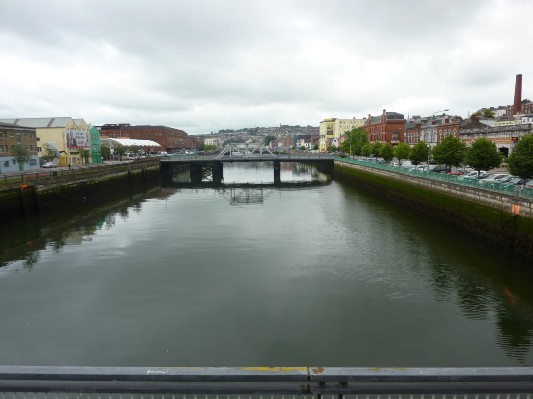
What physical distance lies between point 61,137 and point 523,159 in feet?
247

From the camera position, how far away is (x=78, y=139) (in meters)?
80.8

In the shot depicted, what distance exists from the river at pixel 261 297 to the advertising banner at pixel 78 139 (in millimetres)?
49896

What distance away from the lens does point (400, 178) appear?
45500 millimetres

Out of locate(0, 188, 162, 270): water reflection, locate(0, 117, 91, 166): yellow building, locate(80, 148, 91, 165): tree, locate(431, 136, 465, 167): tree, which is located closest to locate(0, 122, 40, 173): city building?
locate(0, 117, 91, 166): yellow building

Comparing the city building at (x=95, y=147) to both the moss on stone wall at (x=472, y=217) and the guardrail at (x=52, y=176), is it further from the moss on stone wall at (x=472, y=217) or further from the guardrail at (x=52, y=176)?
the moss on stone wall at (x=472, y=217)

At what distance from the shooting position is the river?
42.4 feet

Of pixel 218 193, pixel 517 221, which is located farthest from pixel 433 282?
pixel 218 193

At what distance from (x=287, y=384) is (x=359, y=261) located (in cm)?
1984

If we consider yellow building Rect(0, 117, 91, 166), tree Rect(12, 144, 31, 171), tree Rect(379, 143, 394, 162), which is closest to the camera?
tree Rect(12, 144, 31, 171)

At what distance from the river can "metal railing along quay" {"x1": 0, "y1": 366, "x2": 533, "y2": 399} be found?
29.6 ft

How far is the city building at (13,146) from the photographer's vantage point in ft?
180

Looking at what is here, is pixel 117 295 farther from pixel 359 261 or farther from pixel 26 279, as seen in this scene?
pixel 359 261

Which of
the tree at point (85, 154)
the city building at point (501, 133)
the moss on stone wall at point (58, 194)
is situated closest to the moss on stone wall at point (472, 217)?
the city building at point (501, 133)

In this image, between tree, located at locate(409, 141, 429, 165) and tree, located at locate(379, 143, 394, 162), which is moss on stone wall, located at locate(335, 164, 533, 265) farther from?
tree, located at locate(379, 143, 394, 162)
